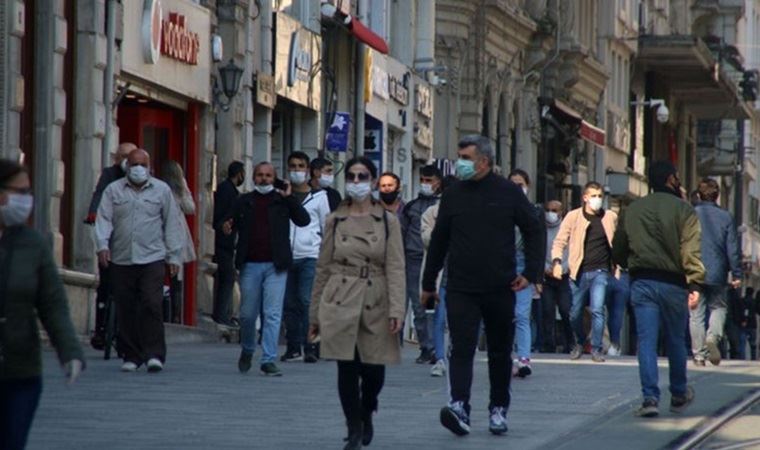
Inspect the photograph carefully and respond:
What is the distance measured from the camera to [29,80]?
2273 cm

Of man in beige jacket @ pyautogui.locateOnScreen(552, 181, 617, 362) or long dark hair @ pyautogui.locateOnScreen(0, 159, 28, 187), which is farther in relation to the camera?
man in beige jacket @ pyautogui.locateOnScreen(552, 181, 617, 362)

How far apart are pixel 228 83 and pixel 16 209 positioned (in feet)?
64.0

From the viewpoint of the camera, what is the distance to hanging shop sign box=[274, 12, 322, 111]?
30.9 metres

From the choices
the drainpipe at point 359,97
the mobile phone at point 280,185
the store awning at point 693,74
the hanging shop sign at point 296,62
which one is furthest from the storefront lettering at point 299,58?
the store awning at point 693,74

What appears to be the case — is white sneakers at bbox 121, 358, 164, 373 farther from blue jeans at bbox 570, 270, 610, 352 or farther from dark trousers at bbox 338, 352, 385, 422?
blue jeans at bbox 570, 270, 610, 352

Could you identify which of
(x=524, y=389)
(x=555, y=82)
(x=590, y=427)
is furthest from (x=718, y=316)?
(x=555, y=82)

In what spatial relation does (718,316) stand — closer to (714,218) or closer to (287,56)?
(714,218)

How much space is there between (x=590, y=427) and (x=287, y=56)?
1700 cm

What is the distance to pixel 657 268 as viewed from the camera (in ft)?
51.4

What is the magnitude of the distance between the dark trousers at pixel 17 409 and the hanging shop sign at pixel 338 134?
24.6 m

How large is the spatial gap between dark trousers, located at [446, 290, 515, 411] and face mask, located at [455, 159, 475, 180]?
27.1 inches

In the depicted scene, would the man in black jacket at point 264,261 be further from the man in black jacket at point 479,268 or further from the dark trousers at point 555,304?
the dark trousers at point 555,304

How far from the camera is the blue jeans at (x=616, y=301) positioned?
2473 cm

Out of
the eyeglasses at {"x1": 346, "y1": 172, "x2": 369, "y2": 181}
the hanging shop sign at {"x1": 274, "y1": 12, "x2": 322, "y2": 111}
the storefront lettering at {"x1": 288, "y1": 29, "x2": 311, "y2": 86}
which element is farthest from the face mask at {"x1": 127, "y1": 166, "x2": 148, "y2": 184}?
the storefront lettering at {"x1": 288, "y1": 29, "x2": 311, "y2": 86}
